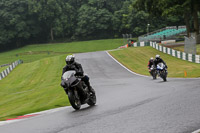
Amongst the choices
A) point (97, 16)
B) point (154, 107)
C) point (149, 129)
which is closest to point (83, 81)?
point (154, 107)

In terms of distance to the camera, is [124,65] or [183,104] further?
[124,65]

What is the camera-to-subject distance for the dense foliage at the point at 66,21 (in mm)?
98562

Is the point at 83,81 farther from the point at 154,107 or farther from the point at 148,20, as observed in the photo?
the point at 148,20

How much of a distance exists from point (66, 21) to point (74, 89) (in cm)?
9737

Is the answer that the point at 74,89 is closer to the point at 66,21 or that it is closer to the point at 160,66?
the point at 160,66

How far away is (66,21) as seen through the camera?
344ft

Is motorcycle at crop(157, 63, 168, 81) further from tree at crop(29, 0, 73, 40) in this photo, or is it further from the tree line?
tree at crop(29, 0, 73, 40)

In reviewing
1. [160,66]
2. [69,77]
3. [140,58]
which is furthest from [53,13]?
[69,77]

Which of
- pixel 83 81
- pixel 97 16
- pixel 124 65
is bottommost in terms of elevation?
pixel 124 65

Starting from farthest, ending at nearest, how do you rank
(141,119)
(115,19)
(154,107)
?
1. (115,19)
2. (154,107)
3. (141,119)

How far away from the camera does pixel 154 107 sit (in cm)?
865

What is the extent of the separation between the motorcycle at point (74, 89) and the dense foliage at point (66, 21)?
87555mm

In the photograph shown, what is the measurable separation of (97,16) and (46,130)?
100 m

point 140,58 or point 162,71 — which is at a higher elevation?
point 162,71
